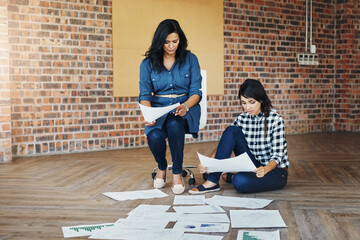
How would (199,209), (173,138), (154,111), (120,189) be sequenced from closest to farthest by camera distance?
1. (199,209)
2. (154,111)
3. (173,138)
4. (120,189)

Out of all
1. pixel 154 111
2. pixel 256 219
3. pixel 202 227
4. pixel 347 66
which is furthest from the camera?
pixel 347 66

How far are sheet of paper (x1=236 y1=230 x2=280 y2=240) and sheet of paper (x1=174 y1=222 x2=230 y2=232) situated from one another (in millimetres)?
108

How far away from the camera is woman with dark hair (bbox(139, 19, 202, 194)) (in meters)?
3.39

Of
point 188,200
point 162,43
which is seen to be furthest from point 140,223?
point 162,43

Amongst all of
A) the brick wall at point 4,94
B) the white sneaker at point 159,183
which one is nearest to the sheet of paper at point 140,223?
the white sneaker at point 159,183

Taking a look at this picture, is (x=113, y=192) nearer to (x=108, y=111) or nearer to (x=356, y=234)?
(x=356, y=234)

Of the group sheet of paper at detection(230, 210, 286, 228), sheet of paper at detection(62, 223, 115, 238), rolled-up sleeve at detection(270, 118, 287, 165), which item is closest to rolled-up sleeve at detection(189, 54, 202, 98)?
rolled-up sleeve at detection(270, 118, 287, 165)

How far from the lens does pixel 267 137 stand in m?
3.28

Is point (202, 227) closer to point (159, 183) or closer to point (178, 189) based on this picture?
point (178, 189)

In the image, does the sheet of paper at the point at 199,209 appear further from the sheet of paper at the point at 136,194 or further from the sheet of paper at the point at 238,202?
the sheet of paper at the point at 136,194

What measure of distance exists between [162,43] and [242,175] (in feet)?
3.70

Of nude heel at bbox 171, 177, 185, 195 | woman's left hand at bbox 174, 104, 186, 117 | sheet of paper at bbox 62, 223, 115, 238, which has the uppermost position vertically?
woman's left hand at bbox 174, 104, 186, 117

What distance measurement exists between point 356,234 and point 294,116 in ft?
16.5

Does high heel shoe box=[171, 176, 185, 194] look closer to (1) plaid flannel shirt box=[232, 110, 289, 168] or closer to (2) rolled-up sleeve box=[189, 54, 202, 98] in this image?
(1) plaid flannel shirt box=[232, 110, 289, 168]
